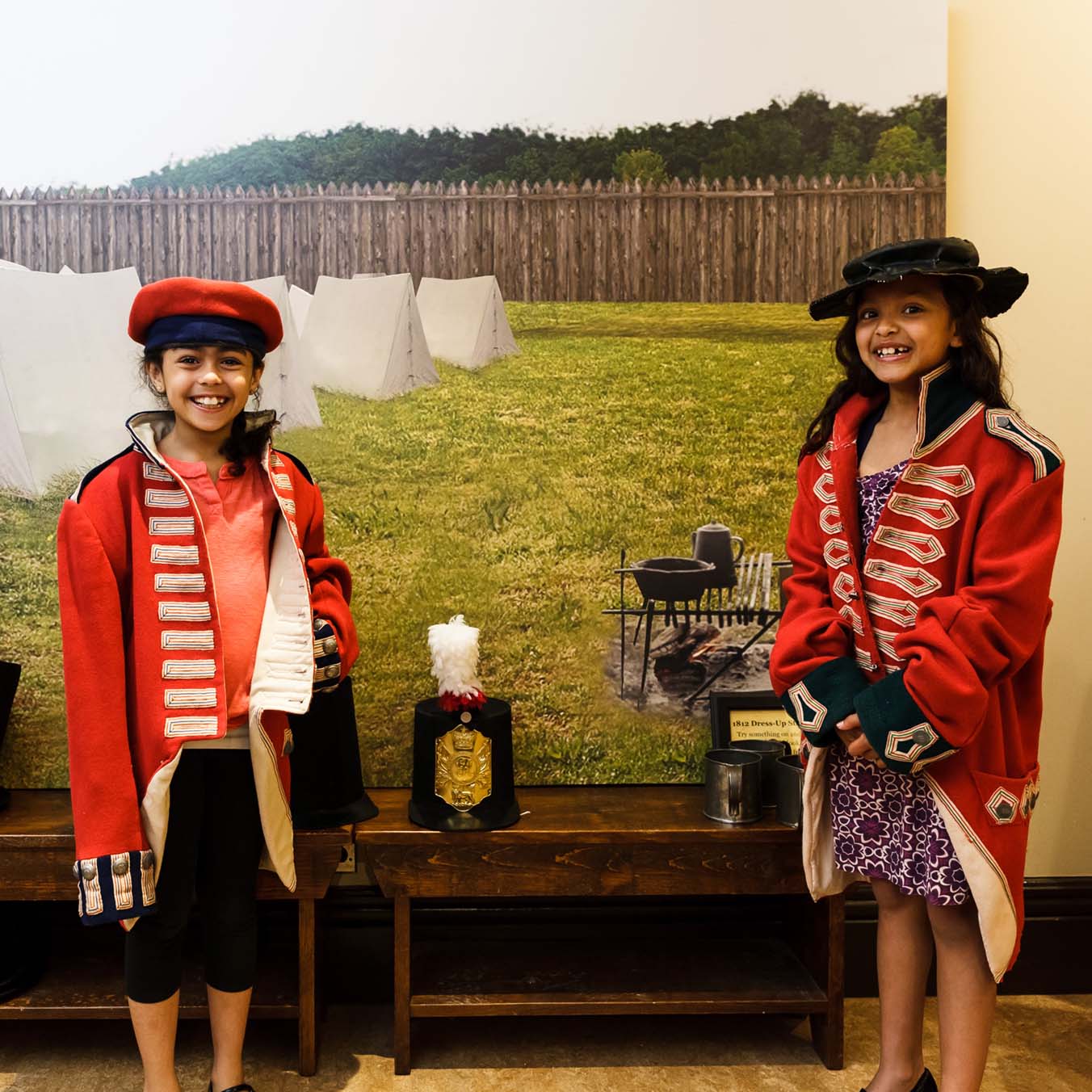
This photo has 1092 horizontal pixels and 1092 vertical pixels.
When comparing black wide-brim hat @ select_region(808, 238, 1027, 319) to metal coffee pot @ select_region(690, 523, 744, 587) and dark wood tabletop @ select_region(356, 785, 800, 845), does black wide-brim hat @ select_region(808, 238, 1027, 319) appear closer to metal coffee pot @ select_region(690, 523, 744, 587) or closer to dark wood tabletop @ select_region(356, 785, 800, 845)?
metal coffee pot @ select_region(690, 523, 744, 587)

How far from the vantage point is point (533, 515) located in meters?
2.20

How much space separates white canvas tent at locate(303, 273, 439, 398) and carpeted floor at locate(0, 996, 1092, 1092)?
55.4 inches

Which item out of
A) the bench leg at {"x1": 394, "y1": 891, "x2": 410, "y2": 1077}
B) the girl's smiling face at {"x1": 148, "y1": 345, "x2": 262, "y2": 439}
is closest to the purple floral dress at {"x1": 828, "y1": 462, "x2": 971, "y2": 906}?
the bench leg at {"x1": 394, "y1": 891, "x2": 410, "y2": 1077}

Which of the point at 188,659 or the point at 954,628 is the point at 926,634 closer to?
the point at 954,628

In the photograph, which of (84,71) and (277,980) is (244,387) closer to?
(84,71)

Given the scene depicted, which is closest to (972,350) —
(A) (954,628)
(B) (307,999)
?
(A) (954,628)

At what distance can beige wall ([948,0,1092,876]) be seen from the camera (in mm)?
2109

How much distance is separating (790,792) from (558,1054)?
0.72 meters

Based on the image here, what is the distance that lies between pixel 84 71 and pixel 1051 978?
118 inches

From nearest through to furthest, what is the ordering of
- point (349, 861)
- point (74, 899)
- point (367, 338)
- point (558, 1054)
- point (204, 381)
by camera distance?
point (204, 381) < point (74, 899) < point (558, 1054) < point (349, 861) < point (367, 338)

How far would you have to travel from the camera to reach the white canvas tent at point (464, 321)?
86.6 inches

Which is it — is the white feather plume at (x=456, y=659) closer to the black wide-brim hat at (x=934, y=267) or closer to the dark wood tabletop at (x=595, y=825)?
the dark wood tabletop at (x=595, y=825)

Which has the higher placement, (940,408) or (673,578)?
(940,408)

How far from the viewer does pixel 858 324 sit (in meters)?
1.56
